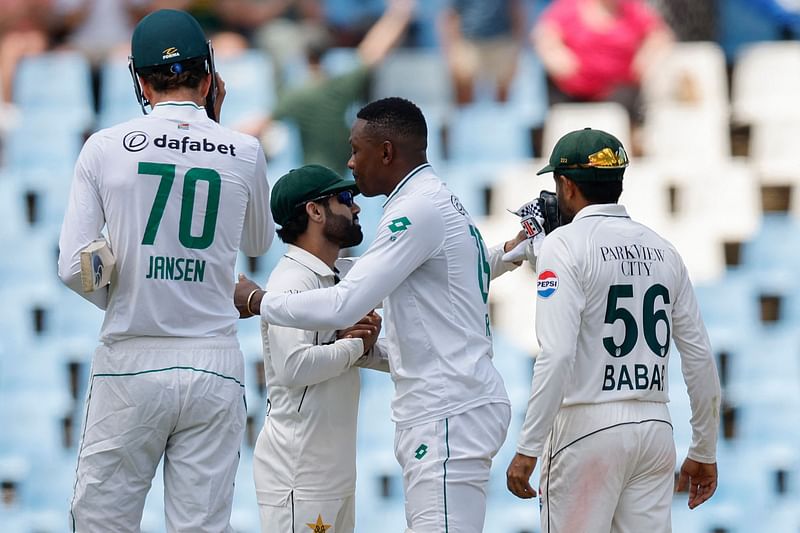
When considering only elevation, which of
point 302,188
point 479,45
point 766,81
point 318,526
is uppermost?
point 479,45

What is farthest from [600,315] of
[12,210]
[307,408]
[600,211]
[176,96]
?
[12,210]

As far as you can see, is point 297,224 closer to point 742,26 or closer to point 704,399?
point 704,399

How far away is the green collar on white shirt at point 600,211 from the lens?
13.9ft

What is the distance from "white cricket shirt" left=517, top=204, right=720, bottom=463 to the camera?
4.01 m

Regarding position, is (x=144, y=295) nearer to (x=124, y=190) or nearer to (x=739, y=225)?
(x=124, y=190)

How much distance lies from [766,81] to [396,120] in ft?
21.7

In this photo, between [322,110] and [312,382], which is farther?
[322,110]

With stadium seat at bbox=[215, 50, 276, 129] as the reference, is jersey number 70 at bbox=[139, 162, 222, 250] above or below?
below

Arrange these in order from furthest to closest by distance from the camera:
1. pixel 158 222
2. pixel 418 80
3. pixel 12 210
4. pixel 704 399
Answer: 1. pixel 418 80
2. pixel 12 210
3. pixel 704 399
4. pixel 158 222

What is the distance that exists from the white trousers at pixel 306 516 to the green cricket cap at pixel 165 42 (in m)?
1.55

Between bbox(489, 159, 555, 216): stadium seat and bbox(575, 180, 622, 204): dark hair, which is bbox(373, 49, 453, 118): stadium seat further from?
bbox(575, 180, 622, 204): dark hair

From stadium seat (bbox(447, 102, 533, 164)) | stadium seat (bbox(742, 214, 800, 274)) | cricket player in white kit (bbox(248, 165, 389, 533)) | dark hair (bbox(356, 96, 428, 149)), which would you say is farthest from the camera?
stadium seat (bbox(447, 102, 533, 164))

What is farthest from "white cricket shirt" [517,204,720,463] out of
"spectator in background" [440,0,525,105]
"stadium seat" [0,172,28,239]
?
"stadium seat" [0,172,28,239]

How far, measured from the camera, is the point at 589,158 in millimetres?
4223
